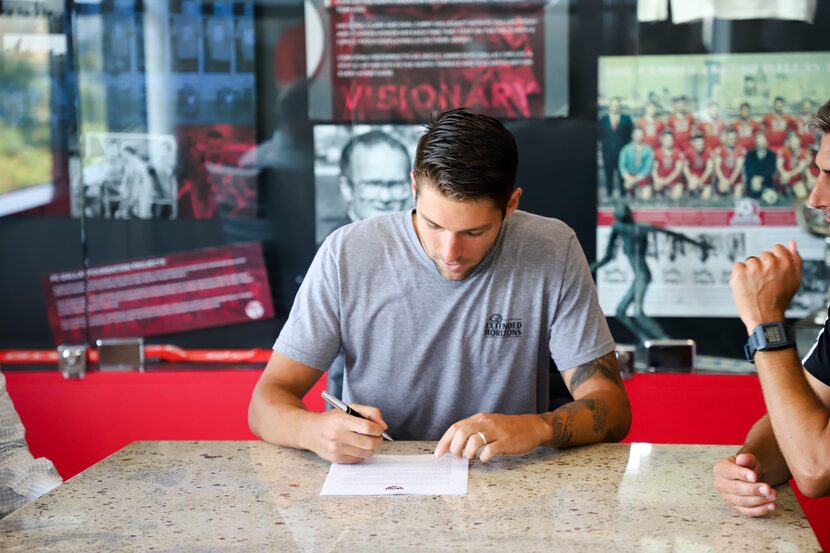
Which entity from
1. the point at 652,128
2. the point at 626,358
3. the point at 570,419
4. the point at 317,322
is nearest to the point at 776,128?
the point at 652,128

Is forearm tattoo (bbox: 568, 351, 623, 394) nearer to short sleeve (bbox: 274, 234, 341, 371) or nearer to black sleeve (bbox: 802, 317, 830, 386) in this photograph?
black sleeve (bbox: 802, 317, 830, 386)

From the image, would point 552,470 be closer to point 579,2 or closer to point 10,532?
point 10,532

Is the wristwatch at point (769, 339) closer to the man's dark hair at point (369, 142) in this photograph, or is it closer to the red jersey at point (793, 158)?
the red jersey at point (793, 158)

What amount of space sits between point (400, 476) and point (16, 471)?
99 centimetres

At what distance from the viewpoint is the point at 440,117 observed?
2281 millimetres

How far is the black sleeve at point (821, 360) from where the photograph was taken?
198 centimetres

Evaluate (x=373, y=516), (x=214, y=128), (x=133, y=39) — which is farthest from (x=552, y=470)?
(x=133, y=39)

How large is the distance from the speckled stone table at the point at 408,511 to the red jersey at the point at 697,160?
1.68 metres

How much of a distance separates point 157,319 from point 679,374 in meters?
1.96

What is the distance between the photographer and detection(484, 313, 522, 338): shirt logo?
2381 mm

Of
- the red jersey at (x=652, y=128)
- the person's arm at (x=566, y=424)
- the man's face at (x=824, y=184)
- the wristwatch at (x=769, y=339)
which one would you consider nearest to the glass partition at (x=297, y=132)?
the red jersey at (x=652, y=128)

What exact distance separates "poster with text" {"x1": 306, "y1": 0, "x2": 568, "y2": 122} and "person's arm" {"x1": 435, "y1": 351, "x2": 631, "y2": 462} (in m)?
1.45

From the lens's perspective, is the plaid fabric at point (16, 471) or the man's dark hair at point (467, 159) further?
the plaid fabric at point (16, 471)

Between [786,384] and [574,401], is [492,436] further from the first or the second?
[786,384]
